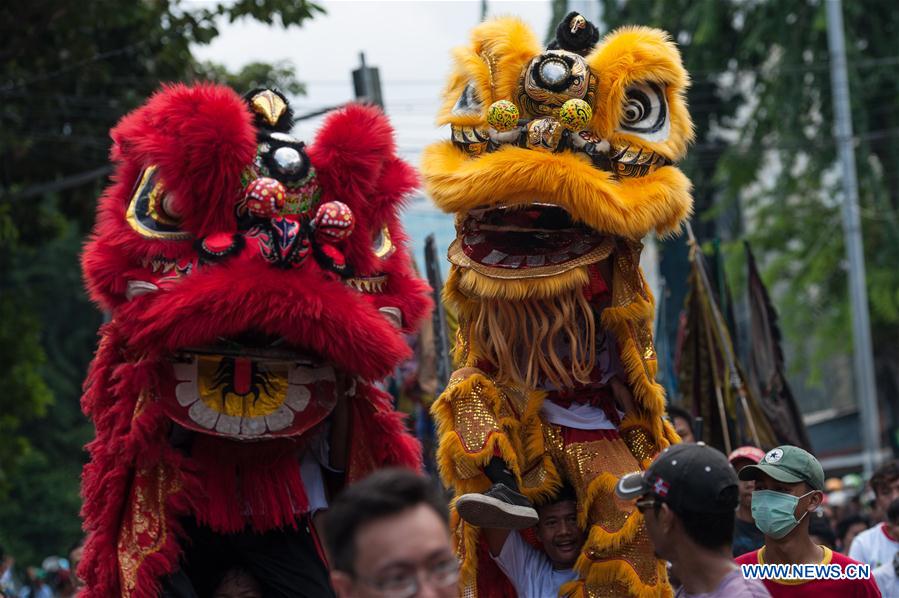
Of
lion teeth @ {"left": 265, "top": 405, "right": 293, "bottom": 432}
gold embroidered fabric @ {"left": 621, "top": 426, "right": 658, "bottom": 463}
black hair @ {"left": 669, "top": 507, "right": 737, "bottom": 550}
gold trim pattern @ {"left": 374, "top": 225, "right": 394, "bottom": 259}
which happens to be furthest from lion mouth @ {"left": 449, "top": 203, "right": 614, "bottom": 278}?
black hair @ {"left": 669, "top": 507, "right": 737, "bottom": 550}

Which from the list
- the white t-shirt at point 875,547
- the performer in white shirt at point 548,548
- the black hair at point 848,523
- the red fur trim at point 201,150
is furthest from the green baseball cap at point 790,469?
the black hair at point 848,523

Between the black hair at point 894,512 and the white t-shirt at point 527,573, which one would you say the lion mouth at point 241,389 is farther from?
the black hair at point 894,512

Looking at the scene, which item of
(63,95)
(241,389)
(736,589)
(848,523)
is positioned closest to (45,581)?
(63,95)

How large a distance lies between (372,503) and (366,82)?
985cm

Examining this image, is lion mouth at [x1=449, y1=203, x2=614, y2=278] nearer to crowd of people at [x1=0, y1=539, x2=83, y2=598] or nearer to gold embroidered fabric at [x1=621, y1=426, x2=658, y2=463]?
gold embroidered fabric at [x1=621, y1=426, x2=658, y2=463]

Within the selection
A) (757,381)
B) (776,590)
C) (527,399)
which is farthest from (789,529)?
(757,381)

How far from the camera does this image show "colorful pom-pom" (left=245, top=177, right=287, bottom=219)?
5648mm

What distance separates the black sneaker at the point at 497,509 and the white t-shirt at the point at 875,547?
2937 mm

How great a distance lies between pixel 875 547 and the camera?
803 cm

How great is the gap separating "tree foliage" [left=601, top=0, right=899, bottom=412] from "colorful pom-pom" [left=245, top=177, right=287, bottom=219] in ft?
58.4

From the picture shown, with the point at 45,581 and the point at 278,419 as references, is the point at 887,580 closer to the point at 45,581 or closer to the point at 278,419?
the point at 278,419

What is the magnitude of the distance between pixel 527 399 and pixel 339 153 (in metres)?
1.21

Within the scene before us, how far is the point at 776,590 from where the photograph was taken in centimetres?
551

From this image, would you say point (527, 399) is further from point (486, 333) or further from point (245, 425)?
point (245, 425)
